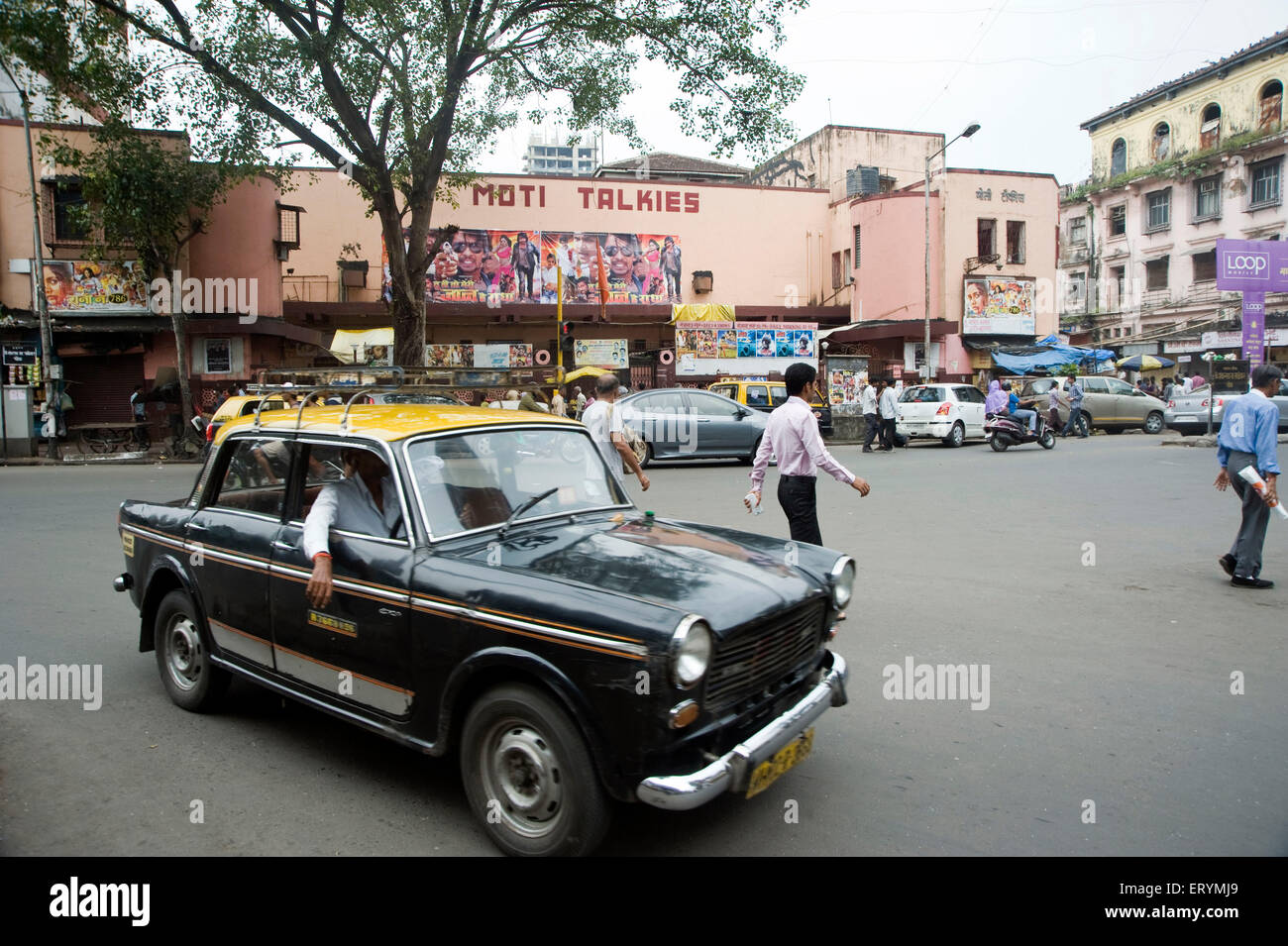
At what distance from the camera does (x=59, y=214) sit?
69.9 feet

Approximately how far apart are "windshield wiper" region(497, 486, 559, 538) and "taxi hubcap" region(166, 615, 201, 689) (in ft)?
6.46

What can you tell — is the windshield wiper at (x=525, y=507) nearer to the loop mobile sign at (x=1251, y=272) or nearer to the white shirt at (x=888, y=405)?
the white shirt at (x=888, y=405)

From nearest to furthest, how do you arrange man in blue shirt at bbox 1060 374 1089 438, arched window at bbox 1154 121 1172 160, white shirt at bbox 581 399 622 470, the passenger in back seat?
the passenger in back seat, white shirt at bbox 581 399 622 470, man in blue shirt at bbox 1060 374 1089 438, arched window at bbox 1154 121 1172 160

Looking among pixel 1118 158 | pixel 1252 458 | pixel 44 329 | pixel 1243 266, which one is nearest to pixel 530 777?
pixel 1252 458

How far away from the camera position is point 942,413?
22.3 metres

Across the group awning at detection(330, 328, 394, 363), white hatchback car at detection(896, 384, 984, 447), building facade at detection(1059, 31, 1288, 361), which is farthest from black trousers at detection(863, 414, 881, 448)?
building facade at detection(1059, 31, 1288, 361)

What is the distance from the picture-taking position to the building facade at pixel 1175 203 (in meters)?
35.0

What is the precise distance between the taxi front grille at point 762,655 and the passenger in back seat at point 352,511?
1.44 m

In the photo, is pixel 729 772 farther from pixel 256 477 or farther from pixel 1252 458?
pixel 1252 458

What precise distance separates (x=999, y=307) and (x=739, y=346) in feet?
33.2

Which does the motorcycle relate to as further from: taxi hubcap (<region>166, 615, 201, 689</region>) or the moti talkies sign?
taxi hubcap (<region>166, 615, 201, 689</region>)

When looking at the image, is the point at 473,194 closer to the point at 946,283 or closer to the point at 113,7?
the point at 113,7

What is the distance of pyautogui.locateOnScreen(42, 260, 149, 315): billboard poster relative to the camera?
21109 mm
